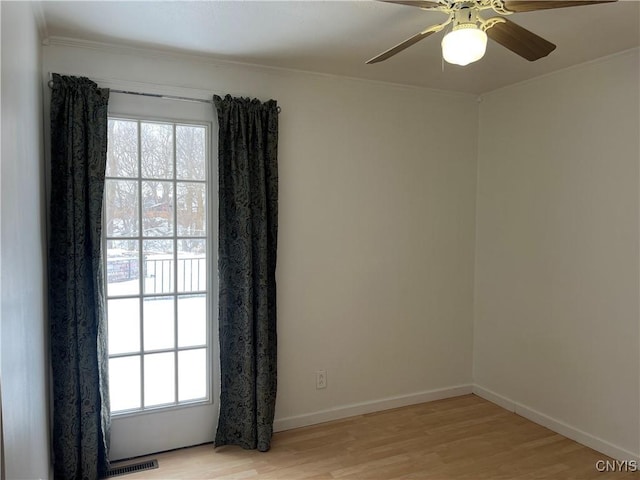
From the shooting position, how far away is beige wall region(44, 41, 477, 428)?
118 inches

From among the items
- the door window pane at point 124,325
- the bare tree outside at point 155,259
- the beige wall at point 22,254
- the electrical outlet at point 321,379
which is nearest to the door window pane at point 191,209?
the bare tree outside at point 155,259

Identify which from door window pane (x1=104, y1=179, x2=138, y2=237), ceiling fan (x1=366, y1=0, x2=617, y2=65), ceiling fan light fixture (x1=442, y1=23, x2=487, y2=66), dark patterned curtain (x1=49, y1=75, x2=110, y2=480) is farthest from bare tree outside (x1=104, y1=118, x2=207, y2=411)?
ceiling fan light fixture (x1=442, y1=23, x2=487, y2=66)

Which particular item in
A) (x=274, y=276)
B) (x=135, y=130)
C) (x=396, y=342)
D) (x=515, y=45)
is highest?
(x=515, y=45)

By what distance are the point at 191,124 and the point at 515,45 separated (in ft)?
6.12

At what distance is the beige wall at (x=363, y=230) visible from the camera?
2996mm

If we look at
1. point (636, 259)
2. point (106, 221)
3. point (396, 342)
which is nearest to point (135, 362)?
point (106, 221)

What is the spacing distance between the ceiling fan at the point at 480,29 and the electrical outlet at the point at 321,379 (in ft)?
7.23

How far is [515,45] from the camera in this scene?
1.91 metres

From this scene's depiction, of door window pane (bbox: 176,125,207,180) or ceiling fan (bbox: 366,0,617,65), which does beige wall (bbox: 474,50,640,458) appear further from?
door window pane (bbox: 176,125,207,180)

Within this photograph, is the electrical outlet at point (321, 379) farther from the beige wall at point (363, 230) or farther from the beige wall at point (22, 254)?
the beige wall at point (22, 254)

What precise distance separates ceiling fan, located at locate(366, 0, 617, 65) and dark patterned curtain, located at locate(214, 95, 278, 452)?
3.70 ft

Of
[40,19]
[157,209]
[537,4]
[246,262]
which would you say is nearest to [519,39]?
[537,4]

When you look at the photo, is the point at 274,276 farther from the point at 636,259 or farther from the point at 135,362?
the point at 636,259

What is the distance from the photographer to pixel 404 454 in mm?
2738
